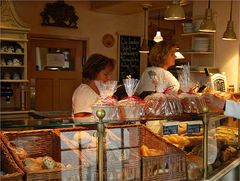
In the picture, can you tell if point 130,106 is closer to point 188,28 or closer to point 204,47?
point 204,47

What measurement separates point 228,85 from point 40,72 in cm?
298

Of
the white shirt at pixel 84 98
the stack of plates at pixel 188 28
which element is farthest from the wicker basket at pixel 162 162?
the stack of plates at pixel 188 28

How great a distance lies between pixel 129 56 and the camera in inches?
263

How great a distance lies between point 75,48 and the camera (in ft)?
19.9

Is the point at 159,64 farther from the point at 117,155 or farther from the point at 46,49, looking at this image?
the point at 46,49

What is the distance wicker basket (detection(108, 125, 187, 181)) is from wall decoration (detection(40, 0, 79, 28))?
422 centimetres

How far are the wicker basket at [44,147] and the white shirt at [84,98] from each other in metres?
0.73

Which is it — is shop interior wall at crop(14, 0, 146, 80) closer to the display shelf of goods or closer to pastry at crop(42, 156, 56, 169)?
the display shelf of goods

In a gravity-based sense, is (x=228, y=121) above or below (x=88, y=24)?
below

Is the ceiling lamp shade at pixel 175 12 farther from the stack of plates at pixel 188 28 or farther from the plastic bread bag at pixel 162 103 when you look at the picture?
the stack of plates at pixel 188 28

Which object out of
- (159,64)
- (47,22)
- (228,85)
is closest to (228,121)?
(159,64)

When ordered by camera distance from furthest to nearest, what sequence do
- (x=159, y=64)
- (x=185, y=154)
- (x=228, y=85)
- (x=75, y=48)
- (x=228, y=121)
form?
(x=75, y=48) → (x=228, y=85) → (x=159, y=64) → (x=228, y=121) → (x=185, y=154)

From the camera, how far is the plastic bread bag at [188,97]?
183cm

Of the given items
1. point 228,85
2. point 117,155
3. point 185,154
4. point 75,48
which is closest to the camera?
point 117,155
